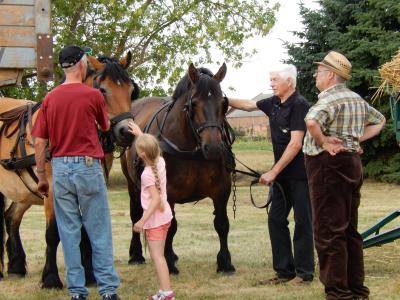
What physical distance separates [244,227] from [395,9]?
12.0m

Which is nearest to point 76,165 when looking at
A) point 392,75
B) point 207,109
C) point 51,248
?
point 51,248

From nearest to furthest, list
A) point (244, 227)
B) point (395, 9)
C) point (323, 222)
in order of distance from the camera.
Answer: point (323, 222)
point (244, 227)
point (395, 9)

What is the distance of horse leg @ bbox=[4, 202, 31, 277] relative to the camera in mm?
7523

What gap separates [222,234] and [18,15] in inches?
139

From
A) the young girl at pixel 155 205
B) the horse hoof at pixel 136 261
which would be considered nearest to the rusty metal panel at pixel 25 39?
the young girl at pixel 155 205

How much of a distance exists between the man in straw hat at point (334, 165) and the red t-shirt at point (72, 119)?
5.50 ft

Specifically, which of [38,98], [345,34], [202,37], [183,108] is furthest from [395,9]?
[183,108]

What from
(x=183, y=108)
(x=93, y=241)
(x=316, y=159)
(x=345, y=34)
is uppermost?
(x=345, y=34)

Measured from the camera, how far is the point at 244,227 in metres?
11.9

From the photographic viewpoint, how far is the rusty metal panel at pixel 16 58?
504cm

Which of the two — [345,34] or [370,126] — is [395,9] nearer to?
[345,34]

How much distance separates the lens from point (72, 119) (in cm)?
521

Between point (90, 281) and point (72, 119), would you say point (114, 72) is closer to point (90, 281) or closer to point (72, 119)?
point (72, 119)

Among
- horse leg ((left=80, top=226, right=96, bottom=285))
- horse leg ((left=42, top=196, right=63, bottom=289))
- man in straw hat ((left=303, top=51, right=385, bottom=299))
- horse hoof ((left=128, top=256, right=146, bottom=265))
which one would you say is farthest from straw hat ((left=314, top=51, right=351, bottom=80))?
horse hoof ((left=128, top=256, right=146, bottom=265))
